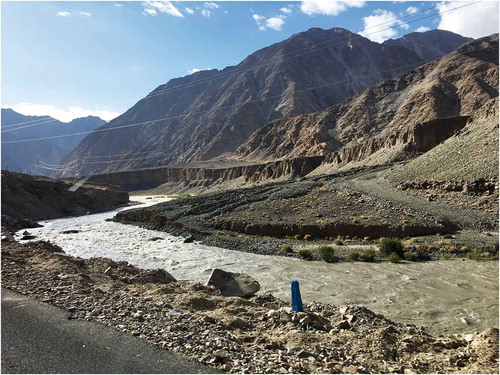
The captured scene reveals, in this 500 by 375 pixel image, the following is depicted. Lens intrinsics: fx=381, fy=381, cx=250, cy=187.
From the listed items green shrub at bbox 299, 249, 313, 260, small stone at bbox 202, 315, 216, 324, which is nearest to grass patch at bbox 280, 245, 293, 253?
green shrub at bbox 299, 249, 313, 260

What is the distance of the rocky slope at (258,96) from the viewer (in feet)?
471

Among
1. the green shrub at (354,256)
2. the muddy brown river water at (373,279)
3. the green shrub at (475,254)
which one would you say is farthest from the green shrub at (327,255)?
the green shrub at (475,254)

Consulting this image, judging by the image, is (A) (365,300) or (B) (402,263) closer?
(A) (365,300)

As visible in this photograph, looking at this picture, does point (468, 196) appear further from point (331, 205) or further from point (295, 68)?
point (295, 68)

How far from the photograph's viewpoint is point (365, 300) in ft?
45.0

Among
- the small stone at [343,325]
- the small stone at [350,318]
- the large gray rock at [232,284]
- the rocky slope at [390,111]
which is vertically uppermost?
the rocky slope at [390,111]

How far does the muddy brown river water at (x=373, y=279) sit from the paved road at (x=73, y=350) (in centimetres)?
801

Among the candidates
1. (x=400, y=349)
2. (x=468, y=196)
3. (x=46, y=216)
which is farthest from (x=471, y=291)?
(x=46, y=216)

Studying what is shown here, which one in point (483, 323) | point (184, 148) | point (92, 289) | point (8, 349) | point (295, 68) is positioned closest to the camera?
point (8, 349)

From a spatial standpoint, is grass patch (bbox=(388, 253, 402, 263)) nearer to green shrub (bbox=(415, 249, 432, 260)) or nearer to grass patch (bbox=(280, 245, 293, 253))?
green shrub (bbox=(415, 249, 432, 260))

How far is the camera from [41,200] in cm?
5247

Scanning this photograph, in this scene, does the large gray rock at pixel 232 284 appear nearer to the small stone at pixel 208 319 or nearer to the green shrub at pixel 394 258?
the small stone at pixel 208 319

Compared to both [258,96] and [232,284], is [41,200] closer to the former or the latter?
[232,284]

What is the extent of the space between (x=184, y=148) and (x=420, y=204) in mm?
129597
